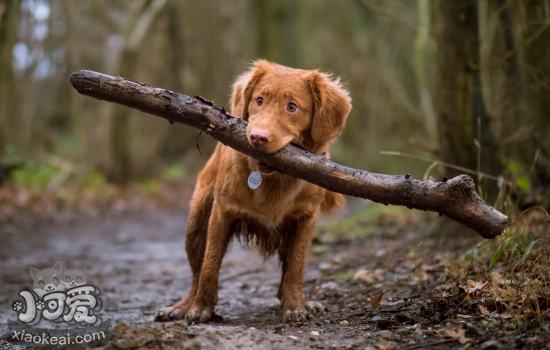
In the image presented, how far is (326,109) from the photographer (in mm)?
4133

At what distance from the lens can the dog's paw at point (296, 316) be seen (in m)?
4.10

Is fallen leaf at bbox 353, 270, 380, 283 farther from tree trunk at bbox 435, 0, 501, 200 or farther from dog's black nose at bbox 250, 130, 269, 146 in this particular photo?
dog's black nose at bbox 250, 130, 269, 146

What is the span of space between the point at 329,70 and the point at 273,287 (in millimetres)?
2500

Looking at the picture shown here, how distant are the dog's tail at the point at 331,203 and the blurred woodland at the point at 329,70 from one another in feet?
2.94

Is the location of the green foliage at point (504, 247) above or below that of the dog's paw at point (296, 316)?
above

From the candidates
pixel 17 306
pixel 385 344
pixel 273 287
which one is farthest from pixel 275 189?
pixel 17 306

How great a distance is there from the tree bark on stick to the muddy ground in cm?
69

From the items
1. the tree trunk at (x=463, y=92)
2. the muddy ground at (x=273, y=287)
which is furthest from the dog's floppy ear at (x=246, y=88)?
the tree trunk at (x=463, y=92)

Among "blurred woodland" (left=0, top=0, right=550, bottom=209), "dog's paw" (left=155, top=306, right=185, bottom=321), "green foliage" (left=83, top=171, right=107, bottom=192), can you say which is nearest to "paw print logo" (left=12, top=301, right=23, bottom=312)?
"dog's paw" (left=155, top=306, right=185, bottom=321)

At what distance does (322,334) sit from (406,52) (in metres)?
16.3

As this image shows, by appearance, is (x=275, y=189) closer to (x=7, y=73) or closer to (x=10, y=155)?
(x=7, y=73)

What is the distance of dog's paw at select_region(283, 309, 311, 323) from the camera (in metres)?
4.10

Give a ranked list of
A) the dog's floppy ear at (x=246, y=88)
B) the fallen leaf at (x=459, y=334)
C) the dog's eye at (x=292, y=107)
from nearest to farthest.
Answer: the fallen leaf at (x=459, y=334) < the dog's eye at (x=292, y=107) < the dog's floppy ear at (x=246, y=88)

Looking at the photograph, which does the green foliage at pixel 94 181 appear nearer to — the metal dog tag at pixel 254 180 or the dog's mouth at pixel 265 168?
the metal dog tag at pixel 254 180
